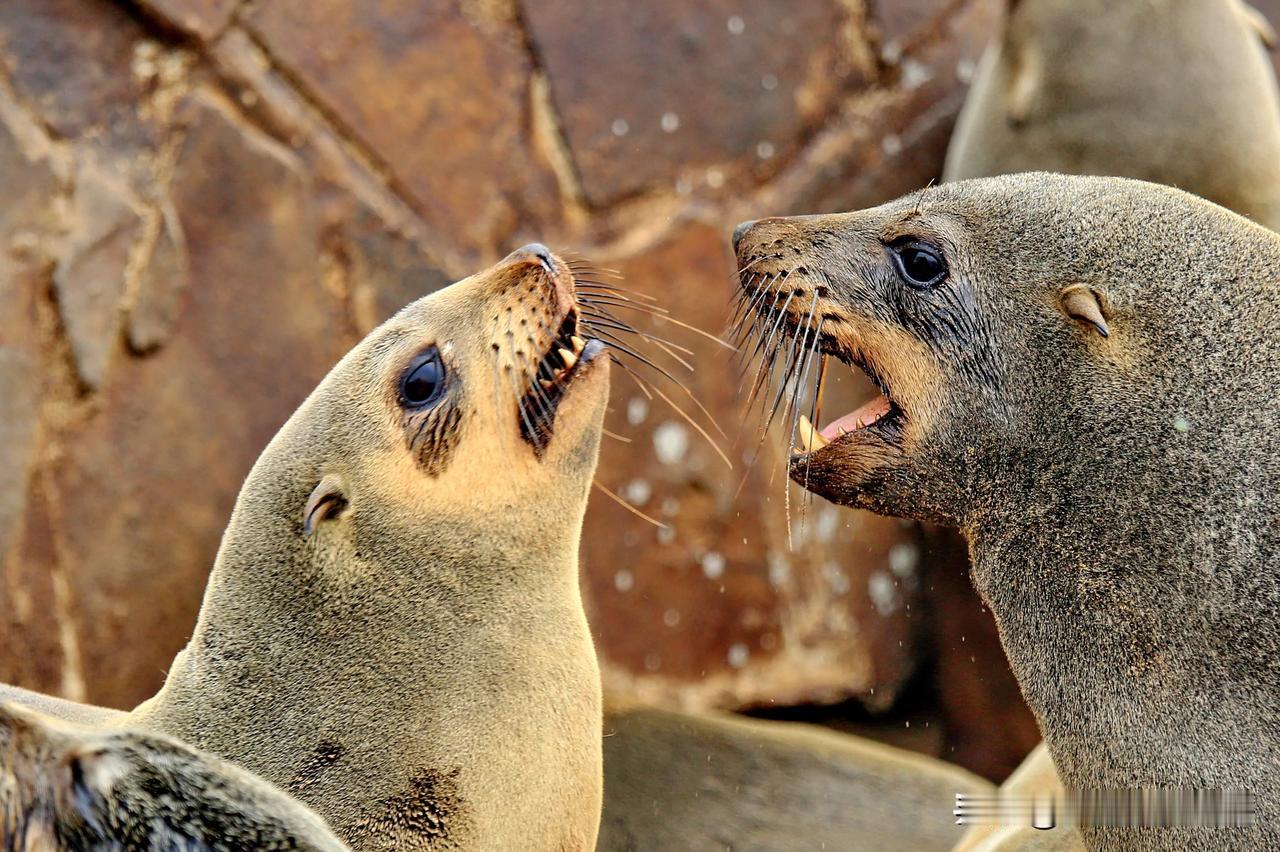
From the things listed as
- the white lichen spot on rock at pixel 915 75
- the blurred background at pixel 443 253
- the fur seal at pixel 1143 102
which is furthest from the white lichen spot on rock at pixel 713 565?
the white lichen spot on rock at pixel 915 75

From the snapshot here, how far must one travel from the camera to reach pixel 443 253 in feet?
18.3

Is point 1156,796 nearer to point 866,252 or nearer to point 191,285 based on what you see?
point 866,252

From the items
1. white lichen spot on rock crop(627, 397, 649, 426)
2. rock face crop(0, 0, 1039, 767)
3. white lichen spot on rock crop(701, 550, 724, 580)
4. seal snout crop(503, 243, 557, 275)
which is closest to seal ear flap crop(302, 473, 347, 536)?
seal snout crop(503, 243, 557, 275)

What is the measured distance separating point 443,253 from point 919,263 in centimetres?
289

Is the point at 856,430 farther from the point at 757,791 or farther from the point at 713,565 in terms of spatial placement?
the point at 713,565

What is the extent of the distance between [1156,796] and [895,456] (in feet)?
2.58

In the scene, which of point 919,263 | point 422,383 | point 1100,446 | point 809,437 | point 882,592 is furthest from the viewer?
point 882,592

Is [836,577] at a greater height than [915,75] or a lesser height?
lesser

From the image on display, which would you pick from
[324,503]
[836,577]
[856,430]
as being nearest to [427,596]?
[324,503]

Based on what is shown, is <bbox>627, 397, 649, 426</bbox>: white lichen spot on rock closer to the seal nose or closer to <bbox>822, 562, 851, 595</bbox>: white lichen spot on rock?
<bbox>822, 562, 851, 595</bbox>: white lichen spot on rock

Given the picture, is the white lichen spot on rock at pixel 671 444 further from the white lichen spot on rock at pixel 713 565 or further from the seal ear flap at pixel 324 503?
the seal ear flap at pixel 324 503

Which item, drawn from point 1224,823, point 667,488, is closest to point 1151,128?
point 667,488

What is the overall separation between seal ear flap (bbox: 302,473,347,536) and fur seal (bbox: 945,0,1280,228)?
3.02 metres

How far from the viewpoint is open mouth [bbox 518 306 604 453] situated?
337cm
